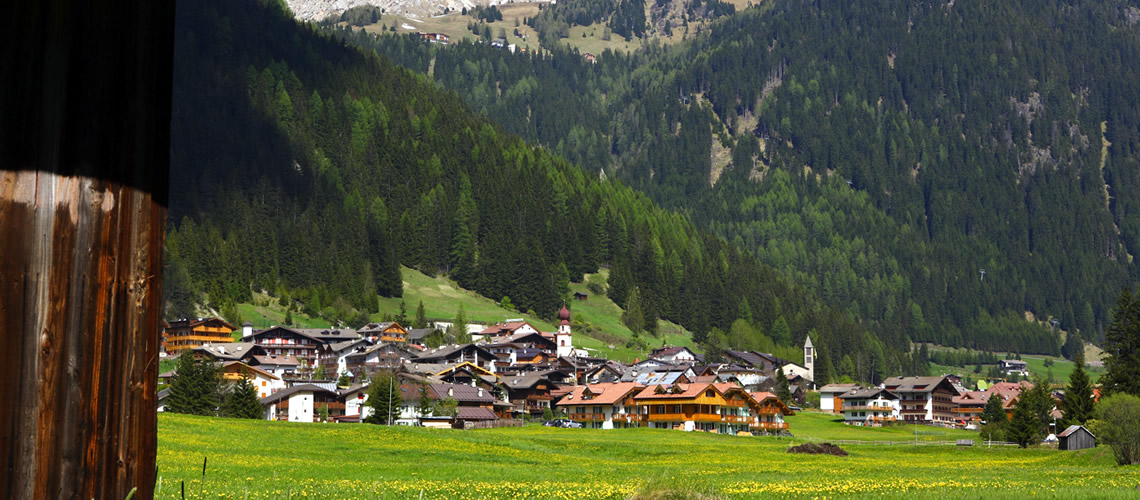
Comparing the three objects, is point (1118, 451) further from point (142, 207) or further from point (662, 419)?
point (662, 419)

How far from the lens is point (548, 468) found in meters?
48.7

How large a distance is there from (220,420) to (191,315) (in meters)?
119

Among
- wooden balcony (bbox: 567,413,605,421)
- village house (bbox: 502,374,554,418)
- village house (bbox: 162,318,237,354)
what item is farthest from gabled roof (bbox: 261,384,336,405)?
village house (bbox: 162,318,237,354)

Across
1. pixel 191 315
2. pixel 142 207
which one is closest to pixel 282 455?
pixel 142 207

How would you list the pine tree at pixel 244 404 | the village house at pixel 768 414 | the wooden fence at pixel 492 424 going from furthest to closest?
the village house at pixel 768 414 → the wooden fence at pixel 492 424 → the pine tree at pixel 244 404

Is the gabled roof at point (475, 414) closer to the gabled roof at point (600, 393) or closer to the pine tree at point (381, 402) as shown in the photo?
the pine tree at point (381, 402)

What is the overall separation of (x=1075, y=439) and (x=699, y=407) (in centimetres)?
5369

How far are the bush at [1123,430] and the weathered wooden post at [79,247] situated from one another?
64.7 metres

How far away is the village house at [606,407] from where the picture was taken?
454 ft

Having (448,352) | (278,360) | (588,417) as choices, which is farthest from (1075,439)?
(278,360)

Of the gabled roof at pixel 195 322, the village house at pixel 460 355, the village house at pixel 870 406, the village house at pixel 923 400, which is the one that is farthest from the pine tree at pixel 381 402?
the village house at pixel 923 400

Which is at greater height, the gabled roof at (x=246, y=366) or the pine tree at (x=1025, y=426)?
the gabled roof at (x=246, y=366)

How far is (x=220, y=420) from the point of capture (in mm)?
75375

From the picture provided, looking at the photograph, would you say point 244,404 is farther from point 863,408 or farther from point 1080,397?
point 863,408
